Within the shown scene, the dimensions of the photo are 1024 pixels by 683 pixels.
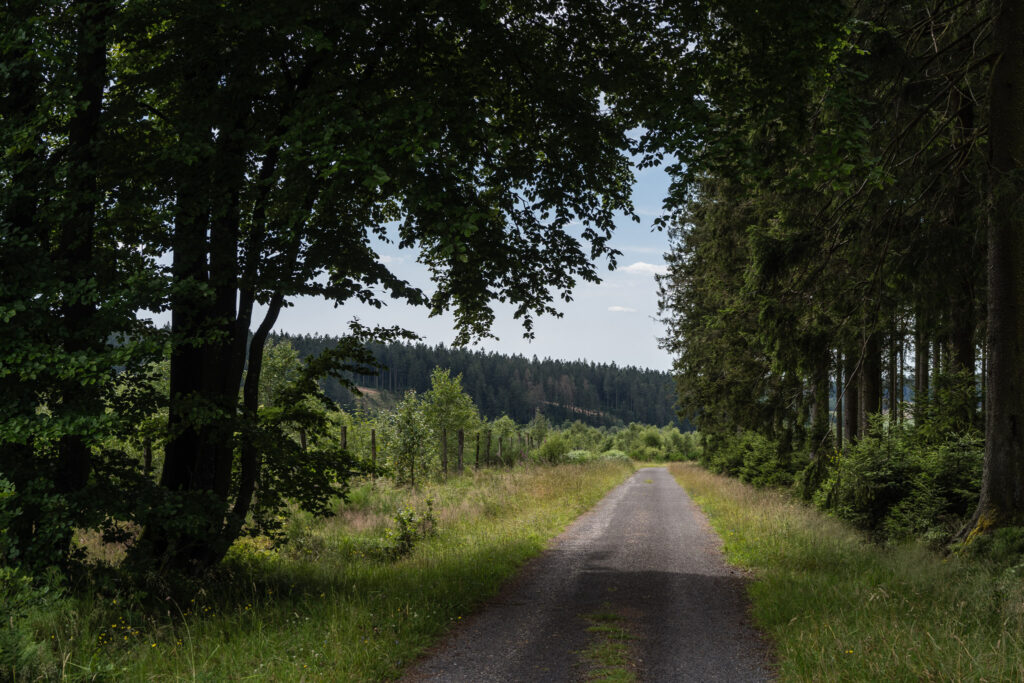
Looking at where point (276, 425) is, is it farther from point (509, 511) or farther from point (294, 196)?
point (509, 511)

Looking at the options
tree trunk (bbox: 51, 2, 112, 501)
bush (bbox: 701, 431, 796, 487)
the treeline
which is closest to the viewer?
tree trunk (bbox: 51, 2, 112, 501)

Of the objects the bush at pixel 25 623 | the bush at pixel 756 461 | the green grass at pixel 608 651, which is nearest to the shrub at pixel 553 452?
the bush at pixel 756 461

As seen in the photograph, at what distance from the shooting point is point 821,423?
19.0m

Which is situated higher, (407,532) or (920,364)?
(920,364)

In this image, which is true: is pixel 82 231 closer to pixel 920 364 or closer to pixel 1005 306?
pixel 1005 306

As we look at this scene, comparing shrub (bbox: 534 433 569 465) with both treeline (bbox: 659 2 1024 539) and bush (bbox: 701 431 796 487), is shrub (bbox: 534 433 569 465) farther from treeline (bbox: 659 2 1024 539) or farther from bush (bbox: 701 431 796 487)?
treeline (bbox: 659 2 1024 539)

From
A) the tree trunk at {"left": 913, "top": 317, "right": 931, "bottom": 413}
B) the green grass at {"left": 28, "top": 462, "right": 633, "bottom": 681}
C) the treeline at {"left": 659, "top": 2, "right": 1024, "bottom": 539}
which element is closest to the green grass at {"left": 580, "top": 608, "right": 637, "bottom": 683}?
the green grass at {"left": 28, "top": 462, "right": 633, "bottom": 681}

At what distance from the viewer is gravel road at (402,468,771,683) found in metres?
6.00

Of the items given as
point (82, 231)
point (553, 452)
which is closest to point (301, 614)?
point (82, 231)

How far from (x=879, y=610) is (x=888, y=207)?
683cm

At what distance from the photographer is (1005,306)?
912 cm

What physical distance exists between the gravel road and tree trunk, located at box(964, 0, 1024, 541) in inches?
149

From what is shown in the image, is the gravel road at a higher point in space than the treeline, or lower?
lower

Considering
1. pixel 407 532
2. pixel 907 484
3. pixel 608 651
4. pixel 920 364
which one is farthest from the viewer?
pixel 920 364
